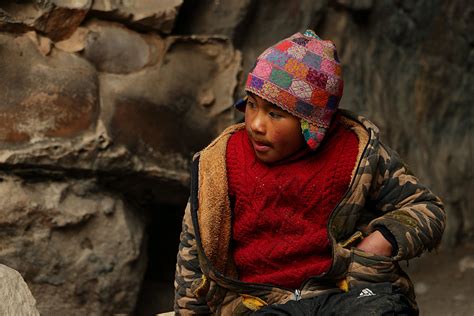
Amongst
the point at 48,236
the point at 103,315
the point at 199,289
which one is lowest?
the point at 103,315

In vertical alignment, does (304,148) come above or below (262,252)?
above

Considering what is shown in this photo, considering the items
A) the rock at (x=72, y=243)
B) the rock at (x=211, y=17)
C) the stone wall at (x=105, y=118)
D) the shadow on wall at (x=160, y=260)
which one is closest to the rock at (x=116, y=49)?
the stone wall at (x=105, y=118)

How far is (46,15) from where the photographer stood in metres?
4.05

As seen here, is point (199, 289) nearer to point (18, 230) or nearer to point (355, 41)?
point (18, 230)

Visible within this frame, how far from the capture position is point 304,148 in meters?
3.20

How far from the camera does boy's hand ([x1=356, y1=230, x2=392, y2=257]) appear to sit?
311 centimetres

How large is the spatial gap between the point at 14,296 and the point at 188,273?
559mm

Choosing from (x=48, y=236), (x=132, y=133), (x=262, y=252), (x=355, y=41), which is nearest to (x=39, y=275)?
(x=48, y=236)

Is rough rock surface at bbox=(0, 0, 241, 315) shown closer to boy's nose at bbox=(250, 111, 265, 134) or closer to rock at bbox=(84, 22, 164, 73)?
rock at bbox=(84, 22, 164, 73)

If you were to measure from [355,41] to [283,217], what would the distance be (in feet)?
6.35

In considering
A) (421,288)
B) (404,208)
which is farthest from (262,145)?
(421,288)

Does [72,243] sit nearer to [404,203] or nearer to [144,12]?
[144,12]

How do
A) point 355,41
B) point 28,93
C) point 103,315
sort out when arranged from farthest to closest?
1. point 355,41
2. point 103,315
3. point 28,93

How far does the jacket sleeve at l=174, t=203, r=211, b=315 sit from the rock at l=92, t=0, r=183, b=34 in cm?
111
